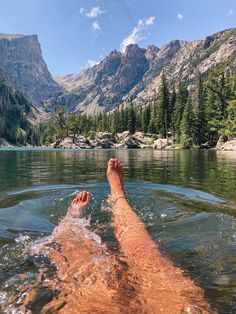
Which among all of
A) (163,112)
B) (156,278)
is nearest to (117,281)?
(156,278)

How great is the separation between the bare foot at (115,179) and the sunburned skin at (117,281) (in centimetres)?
233

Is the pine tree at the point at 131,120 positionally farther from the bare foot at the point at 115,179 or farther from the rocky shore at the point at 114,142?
the bare foot at the point at 115,179

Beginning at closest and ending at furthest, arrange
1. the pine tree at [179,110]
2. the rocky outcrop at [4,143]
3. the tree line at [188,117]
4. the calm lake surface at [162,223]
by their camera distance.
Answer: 1. the calm lake surface at [162,223]
2. the tree line at [188,117]
3. the pine tree at [179,110]
4. the rocky outcrop at [4,143]

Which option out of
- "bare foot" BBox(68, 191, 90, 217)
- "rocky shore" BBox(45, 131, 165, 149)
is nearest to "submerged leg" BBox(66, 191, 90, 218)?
"bare foot" BBox(68, 191, 90, 217)

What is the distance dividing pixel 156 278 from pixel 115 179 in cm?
464

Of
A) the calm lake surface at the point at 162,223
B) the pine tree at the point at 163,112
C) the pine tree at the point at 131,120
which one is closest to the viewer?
the calm lake surface at the point at 162,223

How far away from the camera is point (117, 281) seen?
2.73 m

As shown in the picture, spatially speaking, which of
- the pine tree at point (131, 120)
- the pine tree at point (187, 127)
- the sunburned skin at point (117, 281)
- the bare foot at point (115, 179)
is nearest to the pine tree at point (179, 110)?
the pine tree at point (187, 127)

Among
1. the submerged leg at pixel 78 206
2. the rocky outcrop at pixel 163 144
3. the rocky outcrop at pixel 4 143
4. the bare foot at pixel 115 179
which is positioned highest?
the rocky outcrop at pixel 4 143

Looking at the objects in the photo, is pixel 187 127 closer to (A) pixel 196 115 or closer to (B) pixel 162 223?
(A) pixel 196 115

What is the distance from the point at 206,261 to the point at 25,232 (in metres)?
2.67

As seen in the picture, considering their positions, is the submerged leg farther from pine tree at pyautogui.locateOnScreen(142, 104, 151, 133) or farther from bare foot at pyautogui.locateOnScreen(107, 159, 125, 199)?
pine tree at pyautogui.locateOnScreen(142, 104, 151, 133)

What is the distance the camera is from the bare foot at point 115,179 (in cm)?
641

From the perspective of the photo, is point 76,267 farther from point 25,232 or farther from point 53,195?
point 53,195
